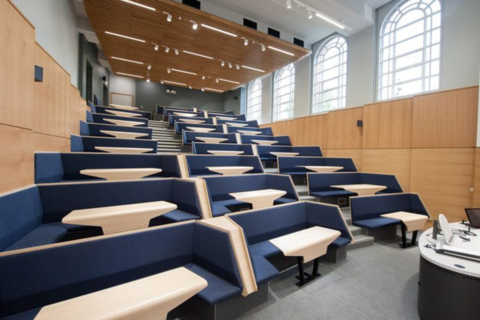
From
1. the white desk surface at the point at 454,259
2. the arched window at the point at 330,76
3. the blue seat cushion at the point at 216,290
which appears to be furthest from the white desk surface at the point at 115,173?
the arched window at the point at 330,76

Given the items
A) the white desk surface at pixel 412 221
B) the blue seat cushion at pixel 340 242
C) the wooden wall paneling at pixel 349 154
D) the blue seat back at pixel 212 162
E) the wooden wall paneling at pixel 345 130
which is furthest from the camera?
the wooden wall paneling at pixel 345 130

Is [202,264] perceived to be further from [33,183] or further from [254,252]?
[33,183]

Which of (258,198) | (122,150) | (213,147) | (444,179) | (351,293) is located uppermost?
(213,147)

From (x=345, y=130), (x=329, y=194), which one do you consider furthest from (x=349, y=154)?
(x=329, y=194)

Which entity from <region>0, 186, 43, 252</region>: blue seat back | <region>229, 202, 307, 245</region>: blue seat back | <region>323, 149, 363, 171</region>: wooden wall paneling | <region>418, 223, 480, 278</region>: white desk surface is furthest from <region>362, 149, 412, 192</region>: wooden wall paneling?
<region>0, 186, 43, 252</region>: blue seat back

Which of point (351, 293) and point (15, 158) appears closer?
point (15, 158)

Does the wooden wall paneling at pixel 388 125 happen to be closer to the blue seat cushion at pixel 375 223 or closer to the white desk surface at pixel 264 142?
the blue seat cushion at pixel 375 223

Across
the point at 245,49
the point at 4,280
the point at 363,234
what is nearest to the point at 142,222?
the point at 4,280

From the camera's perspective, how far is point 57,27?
415cm

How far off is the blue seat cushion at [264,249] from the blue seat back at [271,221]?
2.3 inches

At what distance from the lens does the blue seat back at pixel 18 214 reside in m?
1.35

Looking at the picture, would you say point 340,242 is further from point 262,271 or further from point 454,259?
point 262,271

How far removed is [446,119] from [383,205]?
1540mm

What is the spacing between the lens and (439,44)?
4.60 meters
